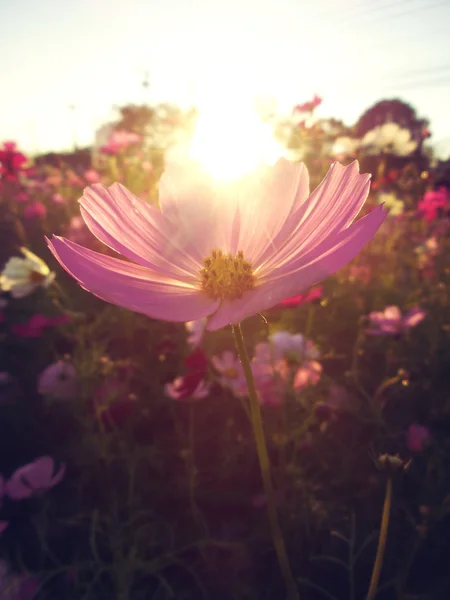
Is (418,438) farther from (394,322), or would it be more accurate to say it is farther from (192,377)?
(192,377)

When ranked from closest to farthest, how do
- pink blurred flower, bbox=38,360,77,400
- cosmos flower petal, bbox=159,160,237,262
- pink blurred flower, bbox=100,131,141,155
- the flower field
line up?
the flower field, cosmos flower petal, bbox=159,160,237,262, pink blurred flower, bbox=38,360,77,400, pink blurred flower, bbox=100,131,141,155

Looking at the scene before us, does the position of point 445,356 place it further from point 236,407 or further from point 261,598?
point 261,598

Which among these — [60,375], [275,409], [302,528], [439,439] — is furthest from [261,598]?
[60,375]

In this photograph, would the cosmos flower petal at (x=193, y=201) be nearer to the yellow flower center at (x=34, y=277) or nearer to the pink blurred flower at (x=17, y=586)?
the pink blurred flower at (x=17, y=586)

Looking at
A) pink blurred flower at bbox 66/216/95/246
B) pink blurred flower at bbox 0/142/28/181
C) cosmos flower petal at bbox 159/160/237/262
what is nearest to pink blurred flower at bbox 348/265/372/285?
pink blurred flower at bbox 66/216/95/246

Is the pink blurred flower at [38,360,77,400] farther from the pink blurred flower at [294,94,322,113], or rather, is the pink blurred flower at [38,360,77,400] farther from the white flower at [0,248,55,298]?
the pink blurred flower at [294,94,322,113]

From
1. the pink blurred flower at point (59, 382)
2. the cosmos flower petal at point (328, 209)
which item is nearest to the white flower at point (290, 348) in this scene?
the pink blurred flower at point (59, 382)

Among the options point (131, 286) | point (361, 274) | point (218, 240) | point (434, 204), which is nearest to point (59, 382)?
point (218, 240)
